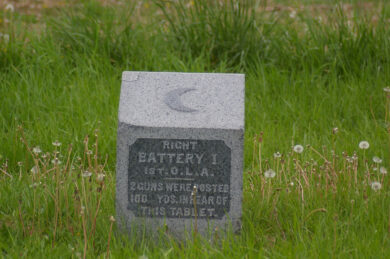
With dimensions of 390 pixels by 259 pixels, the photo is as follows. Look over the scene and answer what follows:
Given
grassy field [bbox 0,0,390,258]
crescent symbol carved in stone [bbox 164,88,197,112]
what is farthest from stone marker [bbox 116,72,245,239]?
grassy field [bbox 0,0,390,258]

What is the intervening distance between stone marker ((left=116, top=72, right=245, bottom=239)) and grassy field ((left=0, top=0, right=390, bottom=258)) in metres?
0.11

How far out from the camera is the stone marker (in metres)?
2.77

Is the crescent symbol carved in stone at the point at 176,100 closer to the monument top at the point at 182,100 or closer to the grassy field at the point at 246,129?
the monument top at the point at 182,100

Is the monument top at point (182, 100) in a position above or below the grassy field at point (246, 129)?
above

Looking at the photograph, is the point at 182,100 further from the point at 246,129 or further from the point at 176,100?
the point at 246,129

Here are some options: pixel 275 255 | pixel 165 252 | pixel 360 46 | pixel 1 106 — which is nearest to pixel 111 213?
pixel 165 252

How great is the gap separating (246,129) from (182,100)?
1.38 meters

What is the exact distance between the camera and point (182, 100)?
2893 millimetres

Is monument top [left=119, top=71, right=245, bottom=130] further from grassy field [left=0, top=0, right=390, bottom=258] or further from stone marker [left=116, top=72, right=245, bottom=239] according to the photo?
grassy field [left=0, top=0, right=390, bottom=258]

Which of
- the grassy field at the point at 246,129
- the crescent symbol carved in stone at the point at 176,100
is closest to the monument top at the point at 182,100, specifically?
the crescent symbol carved in stone at the point at 176,100

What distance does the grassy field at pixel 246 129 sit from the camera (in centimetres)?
281

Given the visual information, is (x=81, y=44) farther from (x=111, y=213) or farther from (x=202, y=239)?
(x=202, y=239)

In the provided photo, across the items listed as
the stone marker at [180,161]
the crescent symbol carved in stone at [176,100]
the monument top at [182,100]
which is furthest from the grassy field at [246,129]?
the crescent symbol carved in stone at [176,100]

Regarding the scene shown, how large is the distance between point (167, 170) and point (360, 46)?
265 cm
